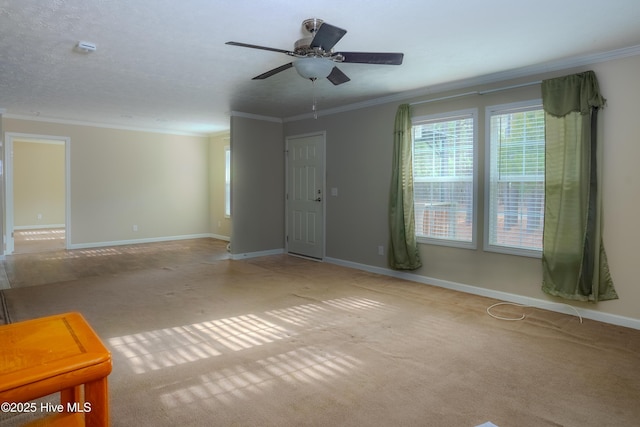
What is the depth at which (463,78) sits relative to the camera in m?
4.29

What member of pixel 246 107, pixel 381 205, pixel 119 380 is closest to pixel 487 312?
pixel 381 205

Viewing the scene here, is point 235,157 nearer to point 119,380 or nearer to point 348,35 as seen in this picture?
point 348,35

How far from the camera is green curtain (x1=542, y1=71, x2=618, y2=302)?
346 centimetres

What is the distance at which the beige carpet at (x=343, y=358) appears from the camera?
81.0 inches

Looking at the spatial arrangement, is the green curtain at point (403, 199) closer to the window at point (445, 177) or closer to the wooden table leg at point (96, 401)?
the window at point (445, 177)

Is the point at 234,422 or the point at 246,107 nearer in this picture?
the point at 234,422

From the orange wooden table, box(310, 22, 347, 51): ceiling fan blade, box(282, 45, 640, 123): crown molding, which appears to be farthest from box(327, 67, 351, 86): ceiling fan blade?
the orange wooden table

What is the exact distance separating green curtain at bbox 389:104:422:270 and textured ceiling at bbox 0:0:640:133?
49 centimetres

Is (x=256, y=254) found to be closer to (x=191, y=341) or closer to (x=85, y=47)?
(x=191, y=341)

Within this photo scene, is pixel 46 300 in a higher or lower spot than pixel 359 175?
lower

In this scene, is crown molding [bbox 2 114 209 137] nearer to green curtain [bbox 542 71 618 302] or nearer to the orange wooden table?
the orange wooden table

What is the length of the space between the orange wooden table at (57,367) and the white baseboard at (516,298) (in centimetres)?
382

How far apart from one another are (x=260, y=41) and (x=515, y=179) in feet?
9.45

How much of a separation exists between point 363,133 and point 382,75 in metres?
1.47
